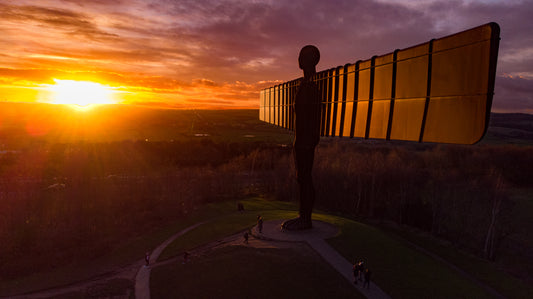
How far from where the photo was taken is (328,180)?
69.1 m

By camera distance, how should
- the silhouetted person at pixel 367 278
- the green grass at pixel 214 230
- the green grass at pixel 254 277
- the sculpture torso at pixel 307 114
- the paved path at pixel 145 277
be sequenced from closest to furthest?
the silhouetted person at pixel 367 278, the green grass at pixel 254 277, the paved path at pixel 145 277, the sculpture torso at pixel 307 114, the green grass at pixel 214 230

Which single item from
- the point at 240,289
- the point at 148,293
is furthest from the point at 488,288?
the point at 148,293

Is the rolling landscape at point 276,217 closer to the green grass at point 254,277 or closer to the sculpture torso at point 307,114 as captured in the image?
the green grass at point 254,277

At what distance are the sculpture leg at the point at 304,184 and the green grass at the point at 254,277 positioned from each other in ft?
15.8

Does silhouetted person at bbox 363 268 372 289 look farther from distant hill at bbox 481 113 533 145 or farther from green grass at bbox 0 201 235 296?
distant hill at bbox 481 113 533 145

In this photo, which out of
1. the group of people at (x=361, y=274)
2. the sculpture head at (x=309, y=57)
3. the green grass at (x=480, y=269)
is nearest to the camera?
the group of people at (x=361, y=274)

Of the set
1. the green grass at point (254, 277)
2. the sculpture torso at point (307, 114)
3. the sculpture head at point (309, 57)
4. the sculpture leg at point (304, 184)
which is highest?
the sculpture head at point (309, 57)

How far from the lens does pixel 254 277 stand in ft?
86.4

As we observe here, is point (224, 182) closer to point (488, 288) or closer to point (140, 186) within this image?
point (140, 186)

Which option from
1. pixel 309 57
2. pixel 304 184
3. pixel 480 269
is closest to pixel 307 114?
pixel 309 57

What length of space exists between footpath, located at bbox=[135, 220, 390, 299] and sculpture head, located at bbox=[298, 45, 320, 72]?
16281 millimetres

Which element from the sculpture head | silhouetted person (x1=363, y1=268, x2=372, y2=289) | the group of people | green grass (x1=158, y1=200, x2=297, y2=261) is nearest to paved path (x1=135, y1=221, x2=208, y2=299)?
green grass (x1=158, y1=200, x2=297, y2=261)

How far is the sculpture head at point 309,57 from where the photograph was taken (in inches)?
1156

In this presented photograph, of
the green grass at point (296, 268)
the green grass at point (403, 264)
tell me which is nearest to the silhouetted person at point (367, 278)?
the green grass at point (403, 264)
